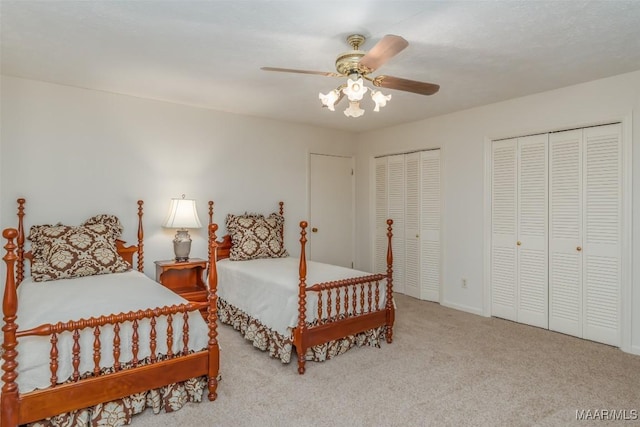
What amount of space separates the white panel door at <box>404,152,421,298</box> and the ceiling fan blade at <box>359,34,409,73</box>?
294 cm

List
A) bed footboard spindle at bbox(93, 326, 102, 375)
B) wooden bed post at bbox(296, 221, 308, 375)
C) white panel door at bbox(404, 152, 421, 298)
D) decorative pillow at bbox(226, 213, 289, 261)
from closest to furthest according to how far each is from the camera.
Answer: bed footboard spindle at bbox(93, 326, 102, 375) → wooden bed post at bbox(296, 221, 308, 375) → decorative pillow at bbox(226, 213, 289, 261) → white panel door at bbox(404, 152, 421, 298)

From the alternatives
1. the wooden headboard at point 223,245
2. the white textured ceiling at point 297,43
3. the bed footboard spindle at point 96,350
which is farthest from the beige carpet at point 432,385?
the white textured ceiling at point 297,43

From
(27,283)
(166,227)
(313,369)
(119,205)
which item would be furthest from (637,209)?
(27,283)

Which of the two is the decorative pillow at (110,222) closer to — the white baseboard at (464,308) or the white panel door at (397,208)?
the white panel door at (397,208)

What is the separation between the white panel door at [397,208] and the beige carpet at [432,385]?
1698mm

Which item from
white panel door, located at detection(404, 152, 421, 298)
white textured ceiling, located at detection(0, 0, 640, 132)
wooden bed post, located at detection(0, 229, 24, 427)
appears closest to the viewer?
wooden bed post, located at detection(0, 229, 24, 427)

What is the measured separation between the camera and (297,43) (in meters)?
2.61

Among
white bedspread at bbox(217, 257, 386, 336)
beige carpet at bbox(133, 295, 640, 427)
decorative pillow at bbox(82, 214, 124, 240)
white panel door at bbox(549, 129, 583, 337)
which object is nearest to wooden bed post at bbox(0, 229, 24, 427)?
beige carpet at bbox(133, 295, 640, 427)

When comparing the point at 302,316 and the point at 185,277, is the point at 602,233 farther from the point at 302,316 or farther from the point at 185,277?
the point at 185,277

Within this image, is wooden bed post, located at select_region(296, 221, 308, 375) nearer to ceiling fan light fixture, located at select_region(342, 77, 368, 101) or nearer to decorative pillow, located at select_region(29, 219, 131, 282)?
ceiling fan light fixture, located at select_region(342, 77, 368, 101)

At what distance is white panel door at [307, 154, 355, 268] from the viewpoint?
17.8 ft

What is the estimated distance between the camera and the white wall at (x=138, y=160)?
3445 mm

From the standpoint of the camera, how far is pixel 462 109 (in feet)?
14.4

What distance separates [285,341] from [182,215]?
1.85m
